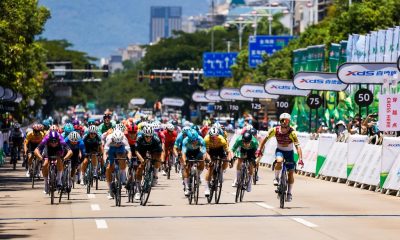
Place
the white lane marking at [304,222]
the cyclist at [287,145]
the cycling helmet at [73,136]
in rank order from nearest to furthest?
the white lane marking at [304,222], the cyclist at [287,145], the cycling helmet at [73,136]

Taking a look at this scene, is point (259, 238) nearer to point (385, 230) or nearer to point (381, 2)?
point (385, 230)

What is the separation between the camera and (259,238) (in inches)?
835

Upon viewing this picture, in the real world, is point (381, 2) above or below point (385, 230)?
above

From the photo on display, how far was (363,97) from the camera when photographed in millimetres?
45031

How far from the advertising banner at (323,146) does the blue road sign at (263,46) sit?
247ft

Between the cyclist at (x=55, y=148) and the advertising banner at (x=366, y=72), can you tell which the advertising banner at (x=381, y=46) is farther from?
the cyclist at (x=55, y=148)

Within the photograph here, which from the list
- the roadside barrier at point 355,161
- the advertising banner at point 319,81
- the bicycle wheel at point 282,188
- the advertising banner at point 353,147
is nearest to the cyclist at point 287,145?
the bicycle wheel at point 282,188

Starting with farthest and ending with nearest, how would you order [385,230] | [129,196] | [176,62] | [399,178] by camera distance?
[176,62] < [399,178] < [129,196] < [385,230]

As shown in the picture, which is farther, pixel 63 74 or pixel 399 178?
pixel 63 74

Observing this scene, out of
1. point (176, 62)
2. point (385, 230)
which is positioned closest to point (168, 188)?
point (385, 230)

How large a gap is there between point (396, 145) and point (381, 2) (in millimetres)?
51567

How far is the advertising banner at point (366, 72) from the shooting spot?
4294cm

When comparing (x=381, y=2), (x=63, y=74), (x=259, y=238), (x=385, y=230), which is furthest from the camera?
(x=63, y=74)

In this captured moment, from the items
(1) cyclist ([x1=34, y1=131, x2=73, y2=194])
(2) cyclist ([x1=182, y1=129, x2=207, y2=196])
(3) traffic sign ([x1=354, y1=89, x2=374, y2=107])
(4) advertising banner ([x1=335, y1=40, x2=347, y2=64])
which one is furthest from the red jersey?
(4) advertising banner ([x1=335, y1=40, x2=347, y2=64])
